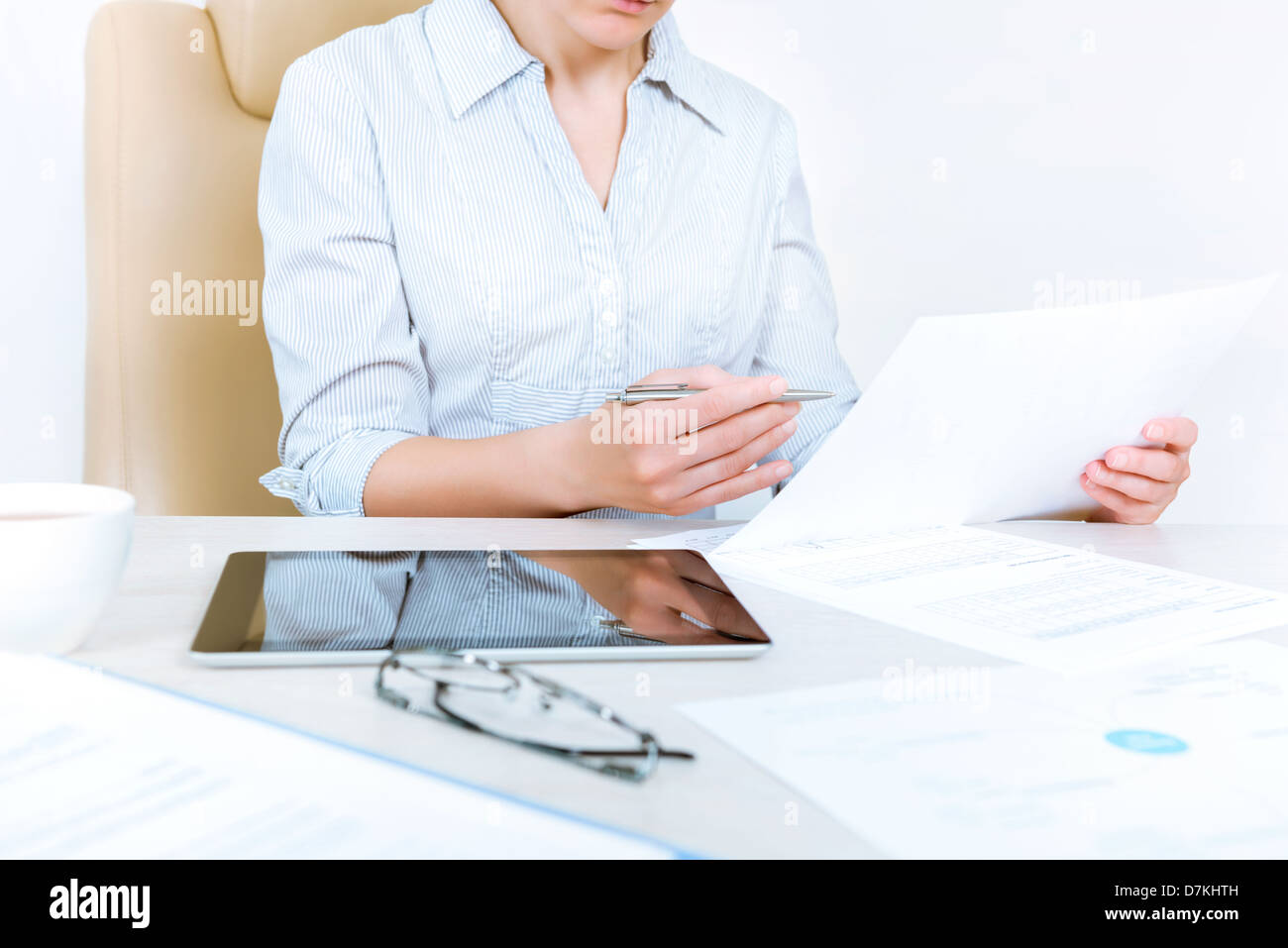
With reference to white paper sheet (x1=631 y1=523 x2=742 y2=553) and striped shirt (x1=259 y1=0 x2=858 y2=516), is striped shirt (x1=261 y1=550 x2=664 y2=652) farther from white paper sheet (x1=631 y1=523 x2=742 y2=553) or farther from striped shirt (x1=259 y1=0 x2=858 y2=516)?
striped shirt (x1=259 y1=0 x2=858 y2=516)

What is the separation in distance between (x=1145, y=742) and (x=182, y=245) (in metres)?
0.96

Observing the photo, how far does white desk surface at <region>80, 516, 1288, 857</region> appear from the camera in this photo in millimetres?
299

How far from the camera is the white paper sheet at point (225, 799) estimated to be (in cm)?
28

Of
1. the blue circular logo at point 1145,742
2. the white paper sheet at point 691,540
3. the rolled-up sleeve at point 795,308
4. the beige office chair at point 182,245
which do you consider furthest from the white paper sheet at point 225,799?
the rolled-up sleeve at point 795,308

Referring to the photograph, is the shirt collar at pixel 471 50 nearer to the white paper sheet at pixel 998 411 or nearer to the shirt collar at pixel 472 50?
the shirt collar at pixel 472 50

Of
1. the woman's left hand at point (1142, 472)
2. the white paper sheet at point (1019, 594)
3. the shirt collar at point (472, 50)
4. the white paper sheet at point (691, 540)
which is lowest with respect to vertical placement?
the white paper sheet at point (1019, 594)

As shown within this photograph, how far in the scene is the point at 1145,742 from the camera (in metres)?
0.35

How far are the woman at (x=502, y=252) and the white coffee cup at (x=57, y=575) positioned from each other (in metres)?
0.39

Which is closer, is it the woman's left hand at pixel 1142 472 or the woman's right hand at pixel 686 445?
the woman's right hand at pixel 686 445

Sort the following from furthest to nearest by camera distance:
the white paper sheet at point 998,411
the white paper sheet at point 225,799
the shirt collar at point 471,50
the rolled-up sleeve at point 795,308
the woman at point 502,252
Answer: the rolled-up sleeve at point 795,308 < the shirt collar at point 471,50 < the woman at point 502,252 < the white paper sheet at point 998,411 < the white paper sheet at point 225,799

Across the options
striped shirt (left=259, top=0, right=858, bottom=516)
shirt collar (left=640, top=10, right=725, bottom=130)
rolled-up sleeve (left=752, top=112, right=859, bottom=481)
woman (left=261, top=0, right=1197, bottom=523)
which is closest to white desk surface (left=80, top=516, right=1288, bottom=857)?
woman (left=261, top=0, right=1197, bottom=523)

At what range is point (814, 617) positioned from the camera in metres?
0.50

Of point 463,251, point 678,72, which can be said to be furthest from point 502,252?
point 678,72

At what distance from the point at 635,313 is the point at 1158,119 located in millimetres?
865
